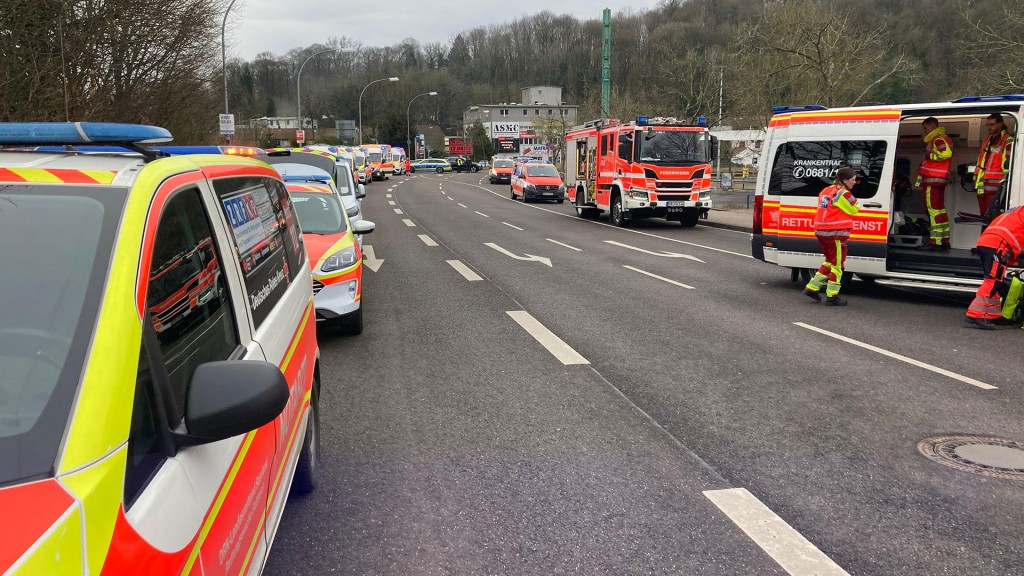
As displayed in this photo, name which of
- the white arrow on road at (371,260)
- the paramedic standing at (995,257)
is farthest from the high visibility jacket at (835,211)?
the white arrow on road at (371,260)

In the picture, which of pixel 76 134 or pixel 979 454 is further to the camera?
pixel 979 454

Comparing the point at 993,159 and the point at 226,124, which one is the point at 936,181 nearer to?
the point at 993,159

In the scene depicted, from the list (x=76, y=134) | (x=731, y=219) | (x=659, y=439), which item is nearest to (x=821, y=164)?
(x=659, y=439)

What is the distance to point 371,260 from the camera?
15156 millimetres

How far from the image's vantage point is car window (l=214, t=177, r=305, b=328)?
10.1 feet

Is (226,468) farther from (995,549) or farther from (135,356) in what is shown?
(995,549)

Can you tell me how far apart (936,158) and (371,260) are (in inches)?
374

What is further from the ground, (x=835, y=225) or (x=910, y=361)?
(x=835, y=225)

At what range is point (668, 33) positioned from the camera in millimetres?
68625

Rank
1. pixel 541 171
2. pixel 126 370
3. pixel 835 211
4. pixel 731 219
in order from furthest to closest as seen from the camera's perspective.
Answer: pixel 541 171, pixel 731 219, pixel 835 211, pixel 126 370

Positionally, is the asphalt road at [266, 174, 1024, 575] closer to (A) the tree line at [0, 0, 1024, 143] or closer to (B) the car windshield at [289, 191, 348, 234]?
(B) the car windshield at [289, 191, 348, 234]

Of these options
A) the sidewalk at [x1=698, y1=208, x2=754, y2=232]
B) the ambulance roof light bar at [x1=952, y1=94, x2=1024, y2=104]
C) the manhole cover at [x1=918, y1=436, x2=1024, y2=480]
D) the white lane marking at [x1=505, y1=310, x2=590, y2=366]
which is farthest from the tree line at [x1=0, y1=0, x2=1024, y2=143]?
the manhole cover at [x1=918, y1=436, x2=1024, y2=480]

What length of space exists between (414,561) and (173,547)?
1.85 meters

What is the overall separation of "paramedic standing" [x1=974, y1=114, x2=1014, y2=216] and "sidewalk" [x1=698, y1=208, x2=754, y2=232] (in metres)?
9.89
